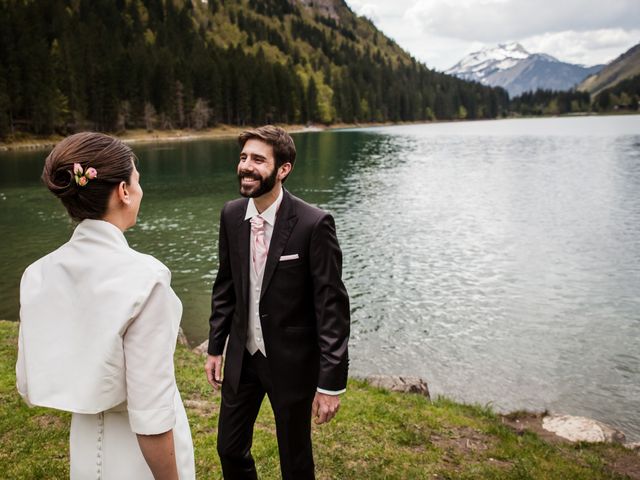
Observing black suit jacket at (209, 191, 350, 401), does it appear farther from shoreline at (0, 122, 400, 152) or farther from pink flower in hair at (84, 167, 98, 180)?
shoreline at (0, 122, 400, 152)

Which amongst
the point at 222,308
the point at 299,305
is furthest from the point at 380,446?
the point at 299,305

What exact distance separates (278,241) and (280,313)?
0.59 meters

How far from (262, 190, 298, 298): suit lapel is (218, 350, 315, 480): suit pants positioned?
0.71m

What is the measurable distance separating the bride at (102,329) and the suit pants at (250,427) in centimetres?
180

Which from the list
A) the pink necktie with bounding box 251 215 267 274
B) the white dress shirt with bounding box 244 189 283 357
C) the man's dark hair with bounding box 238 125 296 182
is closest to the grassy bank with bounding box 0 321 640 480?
the white dress shirt with bounding box 244 189 283 357

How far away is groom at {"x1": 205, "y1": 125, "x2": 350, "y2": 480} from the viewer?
3.92m

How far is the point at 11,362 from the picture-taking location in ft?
31.2

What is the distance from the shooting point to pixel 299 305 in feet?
13.3

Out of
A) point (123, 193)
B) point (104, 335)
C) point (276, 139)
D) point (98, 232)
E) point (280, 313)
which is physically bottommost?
point (280, 313)

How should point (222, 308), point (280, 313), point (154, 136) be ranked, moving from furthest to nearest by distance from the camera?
point (154, 136), point (222, 308), point (280, 313)

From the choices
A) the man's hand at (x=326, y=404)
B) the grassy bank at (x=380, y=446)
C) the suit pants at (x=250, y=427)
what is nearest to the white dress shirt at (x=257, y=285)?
the suit pants at (x=250, y=427)

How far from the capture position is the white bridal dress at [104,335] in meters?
2.18

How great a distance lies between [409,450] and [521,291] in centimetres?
1256

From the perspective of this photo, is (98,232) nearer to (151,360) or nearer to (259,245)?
(151,360)
